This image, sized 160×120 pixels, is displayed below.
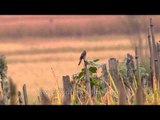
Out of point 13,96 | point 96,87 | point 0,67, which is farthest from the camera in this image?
point 96,87

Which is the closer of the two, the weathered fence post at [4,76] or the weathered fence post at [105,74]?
the weathered fence post at [4,76]

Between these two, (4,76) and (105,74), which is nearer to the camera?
(4,76)

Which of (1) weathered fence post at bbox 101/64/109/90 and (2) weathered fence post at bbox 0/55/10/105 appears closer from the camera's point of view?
(2) weathered fence post at bbox 0/55/10/105
